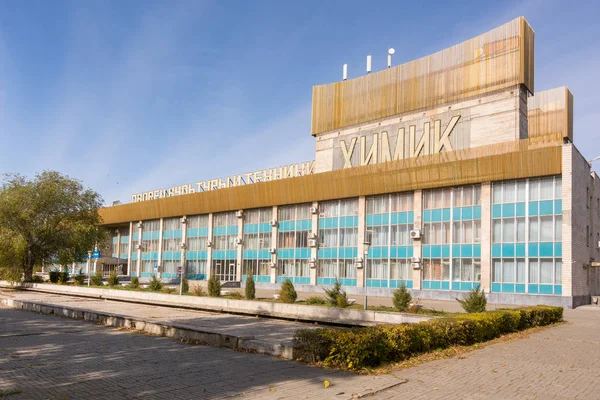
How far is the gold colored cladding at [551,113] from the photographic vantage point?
46.8m

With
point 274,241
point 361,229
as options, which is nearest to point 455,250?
point 361,229

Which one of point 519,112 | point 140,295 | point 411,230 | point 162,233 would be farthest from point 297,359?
point 162,233

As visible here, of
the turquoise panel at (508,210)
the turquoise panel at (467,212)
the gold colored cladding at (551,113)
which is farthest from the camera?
the gold colored cladding at (551,113)

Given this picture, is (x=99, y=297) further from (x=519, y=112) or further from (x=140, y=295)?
(x=519, y=112)

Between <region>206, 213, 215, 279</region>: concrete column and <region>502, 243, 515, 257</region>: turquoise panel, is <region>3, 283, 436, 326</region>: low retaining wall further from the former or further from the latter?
<region>206, 213, 215, 279</region>: concrete column

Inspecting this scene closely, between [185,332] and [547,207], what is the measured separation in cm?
3000

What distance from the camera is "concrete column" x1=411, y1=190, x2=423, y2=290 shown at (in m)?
42.1

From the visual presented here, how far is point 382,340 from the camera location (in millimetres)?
11141

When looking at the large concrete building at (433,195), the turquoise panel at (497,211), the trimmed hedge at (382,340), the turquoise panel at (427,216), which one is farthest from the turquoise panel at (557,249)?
the trimmed hedge at (382,340)

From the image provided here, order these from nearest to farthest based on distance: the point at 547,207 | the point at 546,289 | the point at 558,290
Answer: the point at 558,290, the point at 546,289, the point at 547,207

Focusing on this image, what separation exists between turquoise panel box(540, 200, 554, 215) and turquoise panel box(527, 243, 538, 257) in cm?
236

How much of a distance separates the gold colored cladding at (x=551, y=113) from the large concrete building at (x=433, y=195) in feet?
Answer: 0.38

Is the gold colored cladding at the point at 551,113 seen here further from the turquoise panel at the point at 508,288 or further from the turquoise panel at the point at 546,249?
the turquoise panel at the point at 508,288

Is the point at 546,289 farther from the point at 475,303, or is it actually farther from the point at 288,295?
the point at 288,295
